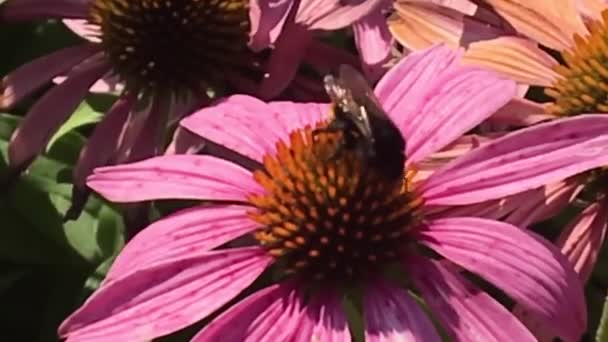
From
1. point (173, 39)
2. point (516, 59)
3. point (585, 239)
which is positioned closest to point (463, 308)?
point (585, 239)

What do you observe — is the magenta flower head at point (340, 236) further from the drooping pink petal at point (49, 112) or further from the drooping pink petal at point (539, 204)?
the drooping pink petal at point (49, 112)

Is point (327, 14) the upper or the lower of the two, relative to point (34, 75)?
upper

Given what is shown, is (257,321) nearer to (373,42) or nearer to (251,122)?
(251,122)

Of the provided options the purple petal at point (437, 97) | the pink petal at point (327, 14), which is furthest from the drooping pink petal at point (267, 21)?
the purple petal at point (437, 97)

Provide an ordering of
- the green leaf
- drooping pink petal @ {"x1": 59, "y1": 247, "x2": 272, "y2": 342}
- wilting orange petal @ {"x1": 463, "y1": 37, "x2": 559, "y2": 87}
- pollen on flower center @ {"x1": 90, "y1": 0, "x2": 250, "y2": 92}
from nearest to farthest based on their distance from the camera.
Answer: drooping pink petal @ {"x1": 59, "y1": 247, "x2": 272, "y2": 342} → wilting orange petal @ {"x1": 463, "y1": 37, "x2": 559, "y2": 87} → pollen on flower center @ {"x1": 90, "y1": 0, "x2": 250, "y2": 92} → the green leaf

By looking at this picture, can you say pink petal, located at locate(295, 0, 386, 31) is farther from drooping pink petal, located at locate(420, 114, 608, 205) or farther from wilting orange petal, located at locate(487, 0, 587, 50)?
drooping pink petal, located at locate(420, 114, 608, 205)

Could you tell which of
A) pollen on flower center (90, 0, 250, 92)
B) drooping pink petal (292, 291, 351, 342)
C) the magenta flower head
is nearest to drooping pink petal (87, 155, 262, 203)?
the magenta flower head
